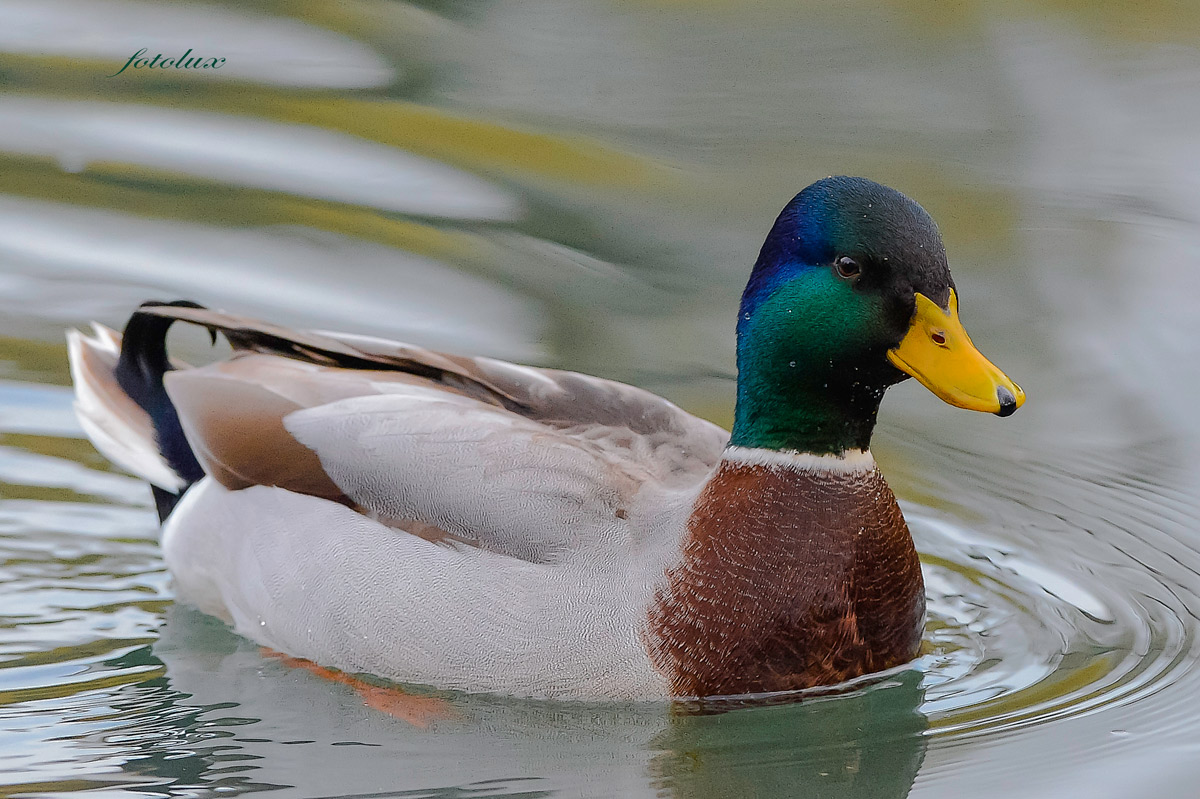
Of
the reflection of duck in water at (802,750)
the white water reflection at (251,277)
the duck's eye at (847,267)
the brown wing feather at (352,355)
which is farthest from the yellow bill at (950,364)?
the white water reflection at (251,277)

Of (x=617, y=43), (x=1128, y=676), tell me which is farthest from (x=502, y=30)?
(x=1128, y=676)

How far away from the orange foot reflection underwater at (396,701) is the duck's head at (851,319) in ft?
3.62

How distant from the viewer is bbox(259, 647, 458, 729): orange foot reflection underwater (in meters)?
4.19

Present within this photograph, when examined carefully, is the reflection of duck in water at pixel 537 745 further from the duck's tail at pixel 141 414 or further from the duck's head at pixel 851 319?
the duck's tail at pixel 141 414

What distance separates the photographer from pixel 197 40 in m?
8.55

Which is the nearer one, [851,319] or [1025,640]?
[851,319]

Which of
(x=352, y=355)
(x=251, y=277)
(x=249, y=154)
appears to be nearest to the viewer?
(x=352, y=355)

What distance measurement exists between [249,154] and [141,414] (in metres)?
2.66

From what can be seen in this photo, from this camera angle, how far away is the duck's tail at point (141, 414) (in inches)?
201

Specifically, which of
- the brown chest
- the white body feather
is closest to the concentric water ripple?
the brown chest

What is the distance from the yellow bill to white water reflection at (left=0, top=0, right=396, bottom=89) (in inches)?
181
